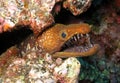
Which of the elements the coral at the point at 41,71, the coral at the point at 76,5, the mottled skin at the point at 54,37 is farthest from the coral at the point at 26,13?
the coral at the point at 41,71

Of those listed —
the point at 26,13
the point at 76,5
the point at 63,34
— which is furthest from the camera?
the point at 63,34

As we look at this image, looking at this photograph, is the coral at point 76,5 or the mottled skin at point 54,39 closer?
the coral at point 76,5

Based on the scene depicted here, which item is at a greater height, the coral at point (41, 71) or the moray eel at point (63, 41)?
the moray eel at point (63, 41)

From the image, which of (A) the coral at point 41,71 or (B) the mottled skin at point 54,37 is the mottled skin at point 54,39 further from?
(A) the coral at point 41,71

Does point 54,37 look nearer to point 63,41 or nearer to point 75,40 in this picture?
point 63,41

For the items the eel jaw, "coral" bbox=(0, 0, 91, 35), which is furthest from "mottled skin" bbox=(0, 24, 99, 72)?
"coral" bbox=(0, 0, 91, 35)

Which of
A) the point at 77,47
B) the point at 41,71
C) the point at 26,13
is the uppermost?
the point at 26,13

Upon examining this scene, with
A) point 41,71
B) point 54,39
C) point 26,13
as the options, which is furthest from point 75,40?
point 26,13

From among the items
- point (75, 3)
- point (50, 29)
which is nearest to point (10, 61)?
point (50, 29)
